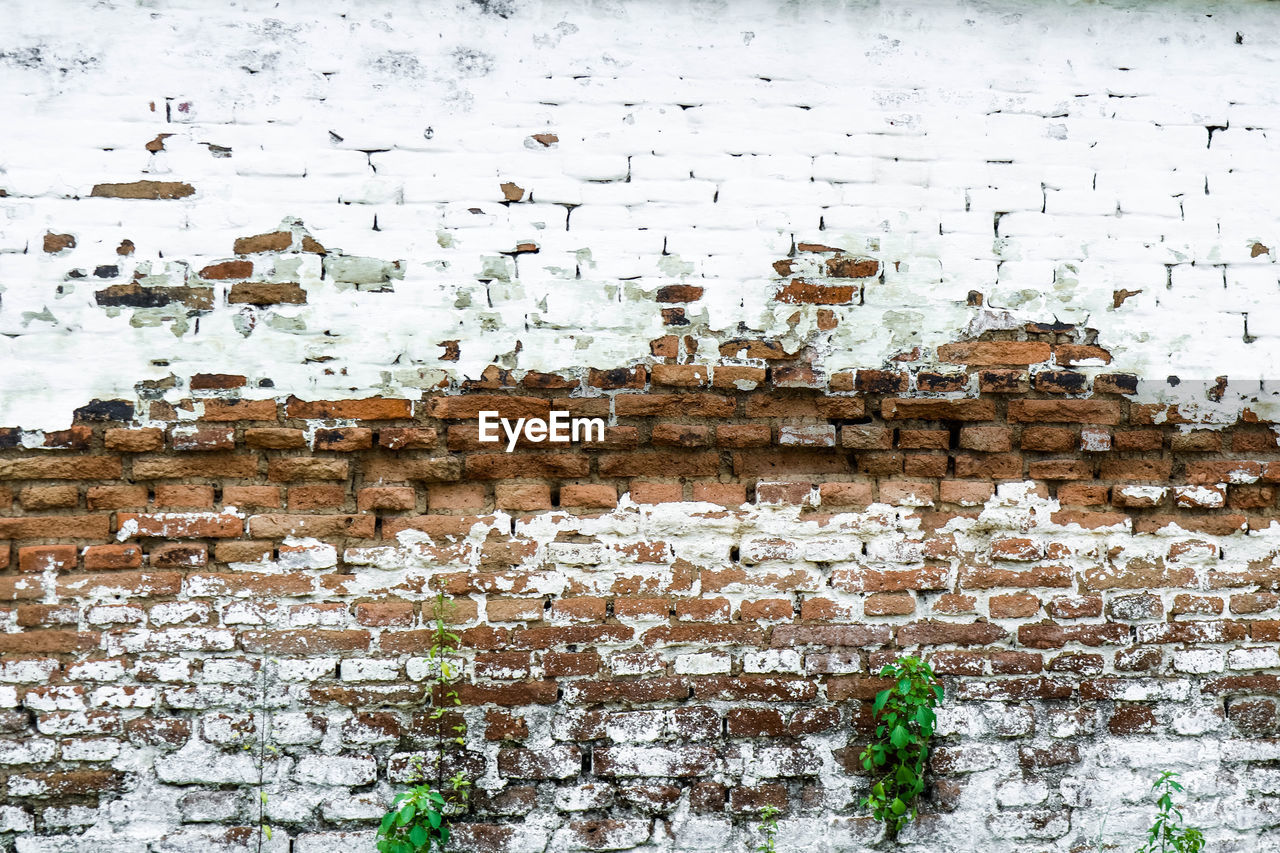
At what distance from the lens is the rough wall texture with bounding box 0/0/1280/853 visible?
2.51 meters

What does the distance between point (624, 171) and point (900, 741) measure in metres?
1.79

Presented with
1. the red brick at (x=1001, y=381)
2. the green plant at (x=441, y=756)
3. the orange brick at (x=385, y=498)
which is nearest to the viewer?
the green plant at (x=441, y=756)

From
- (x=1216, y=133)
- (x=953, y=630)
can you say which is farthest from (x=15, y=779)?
(x=1216, y=133)

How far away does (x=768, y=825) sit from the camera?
2604 millimetres

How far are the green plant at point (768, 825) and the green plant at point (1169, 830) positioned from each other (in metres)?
1.09

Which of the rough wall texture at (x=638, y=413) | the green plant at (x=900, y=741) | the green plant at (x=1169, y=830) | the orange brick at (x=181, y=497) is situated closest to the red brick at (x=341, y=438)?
the rough wall texture at (x=638, y=413)

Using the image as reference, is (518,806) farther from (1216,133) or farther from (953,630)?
(1216,133)

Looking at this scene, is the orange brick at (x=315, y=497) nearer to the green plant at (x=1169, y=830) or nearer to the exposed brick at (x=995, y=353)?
the exposed brick at (x=995, y=353)

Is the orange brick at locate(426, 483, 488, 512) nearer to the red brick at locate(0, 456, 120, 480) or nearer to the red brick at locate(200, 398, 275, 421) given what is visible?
the red brick at locate(200, 398, 275, 421)

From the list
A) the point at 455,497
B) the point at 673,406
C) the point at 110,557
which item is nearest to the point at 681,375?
the point at 673,406

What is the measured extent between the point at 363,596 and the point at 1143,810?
2.40 metres

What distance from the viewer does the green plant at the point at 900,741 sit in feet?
8.30

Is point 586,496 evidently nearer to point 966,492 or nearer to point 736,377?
point 736,377

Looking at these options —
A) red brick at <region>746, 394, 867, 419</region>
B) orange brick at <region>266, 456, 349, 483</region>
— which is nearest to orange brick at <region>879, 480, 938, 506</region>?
red brick at <region>746, 394, 867, 419</region>
